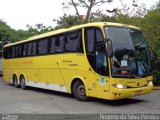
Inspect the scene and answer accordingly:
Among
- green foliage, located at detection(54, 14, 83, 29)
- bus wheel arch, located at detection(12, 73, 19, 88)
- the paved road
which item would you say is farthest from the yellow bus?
green foliage, located at detection(54, 14, 83, 29)

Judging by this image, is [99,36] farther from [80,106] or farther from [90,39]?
[80,106]

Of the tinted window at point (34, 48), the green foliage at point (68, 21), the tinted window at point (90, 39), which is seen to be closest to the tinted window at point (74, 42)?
the tinted window at point (90, 39)

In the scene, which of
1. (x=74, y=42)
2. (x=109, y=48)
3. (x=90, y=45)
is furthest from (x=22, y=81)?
(x=109, y=48)

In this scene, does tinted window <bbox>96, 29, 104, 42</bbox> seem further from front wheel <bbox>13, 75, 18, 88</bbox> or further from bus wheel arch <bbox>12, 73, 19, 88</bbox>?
front wheel <bbox>13, 75, 18, 88</bbox>

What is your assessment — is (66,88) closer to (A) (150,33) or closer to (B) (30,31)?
(A) (150,33)

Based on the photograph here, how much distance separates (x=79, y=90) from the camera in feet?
45.2

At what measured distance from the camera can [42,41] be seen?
1725 cm

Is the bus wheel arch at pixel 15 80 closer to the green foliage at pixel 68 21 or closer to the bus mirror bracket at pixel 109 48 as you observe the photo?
the bus mirror bracket at pixel 109 48

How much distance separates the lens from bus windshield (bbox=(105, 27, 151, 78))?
39.2ft

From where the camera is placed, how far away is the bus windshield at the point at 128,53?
11.9 m

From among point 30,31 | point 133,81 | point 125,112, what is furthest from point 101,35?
point 30,31

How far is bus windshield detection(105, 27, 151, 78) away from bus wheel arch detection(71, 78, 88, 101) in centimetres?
200

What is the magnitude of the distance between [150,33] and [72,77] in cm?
706

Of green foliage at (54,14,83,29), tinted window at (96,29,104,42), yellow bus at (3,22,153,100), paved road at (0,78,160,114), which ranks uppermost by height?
green foliage at (54,14,83,29)
